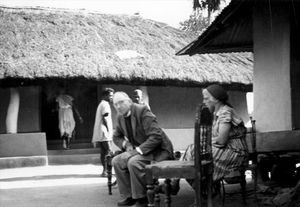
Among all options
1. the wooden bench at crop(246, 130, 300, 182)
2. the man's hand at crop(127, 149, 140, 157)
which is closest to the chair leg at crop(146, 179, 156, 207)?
the man's hand at crop(127, 149, 140, 157)

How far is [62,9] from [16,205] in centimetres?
1140

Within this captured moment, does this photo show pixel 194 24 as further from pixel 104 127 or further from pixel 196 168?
pixel 196 168

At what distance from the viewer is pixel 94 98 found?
15.6m

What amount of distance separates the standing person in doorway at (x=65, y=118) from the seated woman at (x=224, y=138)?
9018mm

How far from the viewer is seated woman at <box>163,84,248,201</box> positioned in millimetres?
5156

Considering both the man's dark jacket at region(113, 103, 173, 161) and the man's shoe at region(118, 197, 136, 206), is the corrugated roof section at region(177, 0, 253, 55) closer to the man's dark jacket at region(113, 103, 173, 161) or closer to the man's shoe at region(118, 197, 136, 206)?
the man's dark jacket at region(113, 103, 173, 161)

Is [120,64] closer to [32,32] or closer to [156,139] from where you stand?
[32,32]

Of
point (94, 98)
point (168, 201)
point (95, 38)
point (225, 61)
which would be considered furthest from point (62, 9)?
point (168, 201)

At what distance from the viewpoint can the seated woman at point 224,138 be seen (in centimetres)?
516

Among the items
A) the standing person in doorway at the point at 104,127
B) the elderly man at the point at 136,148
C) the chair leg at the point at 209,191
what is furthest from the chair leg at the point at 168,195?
the standing person in doorway at the point at 104,127

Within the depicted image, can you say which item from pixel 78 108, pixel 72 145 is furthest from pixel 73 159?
pixel 78 108

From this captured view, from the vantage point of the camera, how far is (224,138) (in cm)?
525

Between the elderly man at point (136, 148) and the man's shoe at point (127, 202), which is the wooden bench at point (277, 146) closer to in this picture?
the elderly man at point (136, 148)

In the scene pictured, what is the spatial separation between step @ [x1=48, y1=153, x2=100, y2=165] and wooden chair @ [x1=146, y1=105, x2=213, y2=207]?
8626 millimetres
